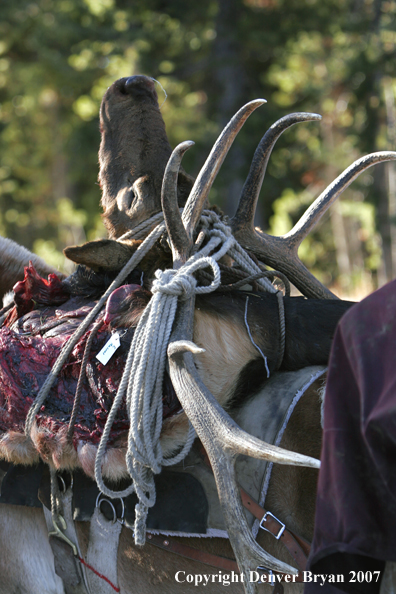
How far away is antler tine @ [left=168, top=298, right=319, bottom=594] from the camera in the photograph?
1251 mm

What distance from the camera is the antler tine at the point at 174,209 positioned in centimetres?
154

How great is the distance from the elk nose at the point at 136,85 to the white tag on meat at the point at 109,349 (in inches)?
40.3

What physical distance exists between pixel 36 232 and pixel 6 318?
1548 centimetres

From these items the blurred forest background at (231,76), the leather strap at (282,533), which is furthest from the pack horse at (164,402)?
the blurred forest background at (231,76)

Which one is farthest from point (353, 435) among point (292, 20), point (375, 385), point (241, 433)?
point (292, 20)

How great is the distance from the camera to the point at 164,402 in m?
1.60

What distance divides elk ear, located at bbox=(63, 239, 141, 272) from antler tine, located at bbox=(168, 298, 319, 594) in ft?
1.77

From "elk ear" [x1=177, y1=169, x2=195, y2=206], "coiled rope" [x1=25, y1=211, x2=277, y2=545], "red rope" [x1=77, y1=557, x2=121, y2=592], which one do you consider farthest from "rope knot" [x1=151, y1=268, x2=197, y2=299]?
"red rope" [x1=77, y1=557, x2=121, y2=592]

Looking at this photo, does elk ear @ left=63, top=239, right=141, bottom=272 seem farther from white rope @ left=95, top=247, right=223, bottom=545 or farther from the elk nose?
the elk nose

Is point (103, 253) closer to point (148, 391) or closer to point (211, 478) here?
point (148, 391)

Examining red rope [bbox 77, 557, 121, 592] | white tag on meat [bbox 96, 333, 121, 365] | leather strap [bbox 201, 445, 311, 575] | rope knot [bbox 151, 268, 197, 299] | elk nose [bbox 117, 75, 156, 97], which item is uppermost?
elk nose [bbox 117, 75, 156, 97]

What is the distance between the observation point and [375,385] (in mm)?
1003

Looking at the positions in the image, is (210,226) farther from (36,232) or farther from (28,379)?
(36,232)

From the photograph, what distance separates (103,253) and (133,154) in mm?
479
